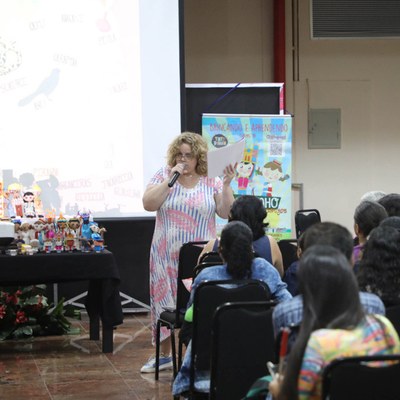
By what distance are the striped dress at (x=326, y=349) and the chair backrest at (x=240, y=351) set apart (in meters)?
0.81

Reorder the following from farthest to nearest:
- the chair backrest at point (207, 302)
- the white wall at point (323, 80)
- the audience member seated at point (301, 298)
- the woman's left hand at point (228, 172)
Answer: the white wall at point (323, 80) < the woman's left hand at point (228, 172) < the chair backrest at point (207, 302) < the audience member seated at point (301, 298)

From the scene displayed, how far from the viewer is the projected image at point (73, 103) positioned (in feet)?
21.4

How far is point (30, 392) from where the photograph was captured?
454 cm

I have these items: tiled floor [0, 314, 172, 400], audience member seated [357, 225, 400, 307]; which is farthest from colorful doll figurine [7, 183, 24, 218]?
audience member seated [357, 225, 400, 307]

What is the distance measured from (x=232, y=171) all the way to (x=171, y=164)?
430 millimetres

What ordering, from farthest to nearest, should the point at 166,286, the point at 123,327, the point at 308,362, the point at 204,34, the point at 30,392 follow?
the point at 204,34 < the point at 123,327 < the point at 166,286 < the point at 30,392 < the point at 308,362

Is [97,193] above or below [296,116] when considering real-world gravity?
below

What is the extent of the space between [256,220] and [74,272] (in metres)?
1.67

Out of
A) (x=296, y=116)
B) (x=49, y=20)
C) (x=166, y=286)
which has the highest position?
(x=49, y=20)

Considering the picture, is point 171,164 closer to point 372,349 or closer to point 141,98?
point 141,98

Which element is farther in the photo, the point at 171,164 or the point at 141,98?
the point at 141,98

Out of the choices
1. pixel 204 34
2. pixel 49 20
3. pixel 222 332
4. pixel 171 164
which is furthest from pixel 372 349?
pixel 204 34

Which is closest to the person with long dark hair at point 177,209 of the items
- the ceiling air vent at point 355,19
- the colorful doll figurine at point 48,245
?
the colorful doll figurine at point 48,245

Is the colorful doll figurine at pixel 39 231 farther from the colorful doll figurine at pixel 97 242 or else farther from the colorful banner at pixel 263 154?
the colorful banner at pixel 263 154
